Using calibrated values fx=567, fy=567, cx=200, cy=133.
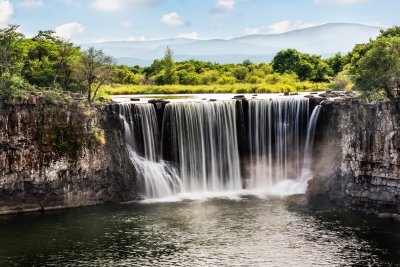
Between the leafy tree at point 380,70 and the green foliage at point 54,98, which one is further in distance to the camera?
the green foliage at point 54,98

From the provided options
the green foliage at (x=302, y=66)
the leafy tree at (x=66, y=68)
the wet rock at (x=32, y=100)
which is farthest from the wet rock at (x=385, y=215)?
the green foliage at (x=302, y=66)

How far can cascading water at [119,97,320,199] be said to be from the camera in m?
48.2

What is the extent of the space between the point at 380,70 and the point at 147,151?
1997cm

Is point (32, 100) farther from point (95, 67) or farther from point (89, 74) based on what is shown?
point (95, 67)

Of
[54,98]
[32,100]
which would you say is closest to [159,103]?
[54,98]

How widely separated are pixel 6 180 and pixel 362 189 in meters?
A: 26.4

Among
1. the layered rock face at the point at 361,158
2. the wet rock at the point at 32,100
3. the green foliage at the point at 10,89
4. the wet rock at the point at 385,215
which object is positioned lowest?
the wet rock at the point at 385,215

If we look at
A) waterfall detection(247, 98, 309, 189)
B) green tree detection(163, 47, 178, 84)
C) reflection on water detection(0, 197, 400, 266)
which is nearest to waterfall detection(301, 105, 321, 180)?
waterfall detection(247, 98, 309, 189)

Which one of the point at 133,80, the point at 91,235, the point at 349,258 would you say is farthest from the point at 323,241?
the point at 133,80

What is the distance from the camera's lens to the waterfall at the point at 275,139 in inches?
1951

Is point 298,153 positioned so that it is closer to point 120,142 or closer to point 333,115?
point 333,115

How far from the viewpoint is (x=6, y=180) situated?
42.4m

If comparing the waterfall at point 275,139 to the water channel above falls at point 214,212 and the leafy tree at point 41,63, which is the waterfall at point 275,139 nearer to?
the water channel above falls at point 214,212

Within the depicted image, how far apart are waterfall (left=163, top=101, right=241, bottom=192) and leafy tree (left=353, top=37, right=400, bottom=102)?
12.5 metres
